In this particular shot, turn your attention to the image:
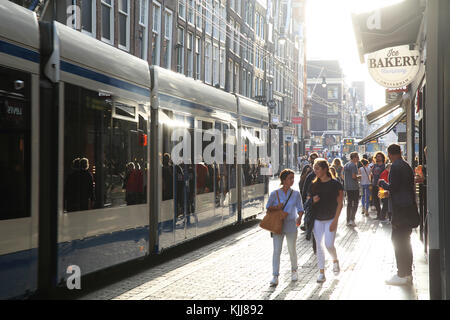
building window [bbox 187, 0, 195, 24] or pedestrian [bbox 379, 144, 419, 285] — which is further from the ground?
building window [bbox 187, 0, 195, 24]

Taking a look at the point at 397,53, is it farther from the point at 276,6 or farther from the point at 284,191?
the point at 276,6

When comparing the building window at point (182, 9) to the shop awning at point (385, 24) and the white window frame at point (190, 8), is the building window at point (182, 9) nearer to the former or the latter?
the white window frame at point (190, 8)

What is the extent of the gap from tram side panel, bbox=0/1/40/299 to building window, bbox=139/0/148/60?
2037 cm

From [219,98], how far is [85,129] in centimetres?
639

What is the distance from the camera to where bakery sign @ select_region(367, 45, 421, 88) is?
12578 mm

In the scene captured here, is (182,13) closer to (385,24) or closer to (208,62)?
(208,62)

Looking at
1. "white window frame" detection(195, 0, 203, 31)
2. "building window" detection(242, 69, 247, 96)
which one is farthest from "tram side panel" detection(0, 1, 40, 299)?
"building window" detection(242, 69, 247, 96)

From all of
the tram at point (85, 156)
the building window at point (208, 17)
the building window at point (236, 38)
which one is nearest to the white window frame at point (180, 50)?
the building window at point (208, 17)

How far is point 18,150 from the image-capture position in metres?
6.34

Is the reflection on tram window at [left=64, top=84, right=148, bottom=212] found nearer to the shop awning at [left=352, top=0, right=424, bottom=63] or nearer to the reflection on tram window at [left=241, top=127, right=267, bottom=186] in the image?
the shop awning at [left=352, top=0, right=424, bottom=63]

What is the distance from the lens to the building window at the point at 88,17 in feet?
71.1

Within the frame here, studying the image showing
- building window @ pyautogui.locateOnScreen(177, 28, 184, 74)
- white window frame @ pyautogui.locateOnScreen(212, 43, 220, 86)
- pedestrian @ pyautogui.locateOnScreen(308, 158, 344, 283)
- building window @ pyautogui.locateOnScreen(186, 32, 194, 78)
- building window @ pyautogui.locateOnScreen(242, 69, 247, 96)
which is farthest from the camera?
building window @ pyautogui.locateOnScreen(242, 69, 247, 96)

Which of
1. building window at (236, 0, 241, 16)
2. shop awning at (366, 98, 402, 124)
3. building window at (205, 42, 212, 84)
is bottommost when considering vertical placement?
shop awning at (366, 98, 402, 124)
